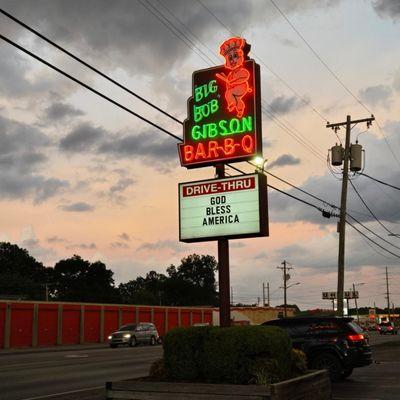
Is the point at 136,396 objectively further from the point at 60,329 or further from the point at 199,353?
the point at 60,329

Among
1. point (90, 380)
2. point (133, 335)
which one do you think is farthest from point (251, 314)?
point (90, 380)

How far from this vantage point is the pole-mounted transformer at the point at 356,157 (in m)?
31.5

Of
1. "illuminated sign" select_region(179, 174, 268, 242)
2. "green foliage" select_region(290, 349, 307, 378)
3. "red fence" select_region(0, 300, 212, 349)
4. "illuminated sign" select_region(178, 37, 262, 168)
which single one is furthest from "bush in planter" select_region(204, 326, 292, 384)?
"red fence" select_region(0, 300, 212, 349)

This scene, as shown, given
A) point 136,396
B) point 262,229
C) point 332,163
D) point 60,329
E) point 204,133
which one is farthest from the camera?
point 60,329

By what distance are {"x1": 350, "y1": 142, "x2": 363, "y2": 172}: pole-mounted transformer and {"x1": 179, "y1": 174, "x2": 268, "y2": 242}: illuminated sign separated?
66.0 feet

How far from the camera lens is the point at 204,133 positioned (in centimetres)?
1376

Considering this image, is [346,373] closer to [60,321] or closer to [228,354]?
[228,354]

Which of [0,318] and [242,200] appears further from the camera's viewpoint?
[0,318]

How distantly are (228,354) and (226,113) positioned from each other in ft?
19.3

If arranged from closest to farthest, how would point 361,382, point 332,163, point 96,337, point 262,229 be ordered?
point 262,229, point 361,382, point 332,163, point 96,337

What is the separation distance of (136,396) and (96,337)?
4235 centimetres

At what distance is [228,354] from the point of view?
32.9 ft

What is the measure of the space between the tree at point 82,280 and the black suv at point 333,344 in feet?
357

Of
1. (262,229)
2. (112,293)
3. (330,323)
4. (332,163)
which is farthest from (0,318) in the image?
(112,293)
